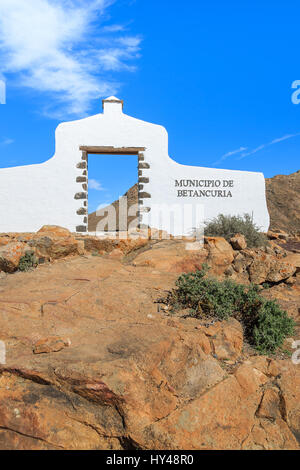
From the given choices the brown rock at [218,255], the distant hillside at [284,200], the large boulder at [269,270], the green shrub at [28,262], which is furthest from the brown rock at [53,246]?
the distant hillside at [284,200]

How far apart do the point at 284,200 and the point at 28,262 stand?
65.2 ft

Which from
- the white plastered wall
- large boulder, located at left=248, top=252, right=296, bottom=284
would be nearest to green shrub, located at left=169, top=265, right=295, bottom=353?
large boulder, located at left=248, top=252, right=296, bottom=284

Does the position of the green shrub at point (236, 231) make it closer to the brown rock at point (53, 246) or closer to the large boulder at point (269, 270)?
the large boulder at point (269, 270)

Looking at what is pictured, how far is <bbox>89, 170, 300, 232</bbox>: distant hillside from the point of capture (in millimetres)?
20723

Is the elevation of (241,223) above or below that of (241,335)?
above

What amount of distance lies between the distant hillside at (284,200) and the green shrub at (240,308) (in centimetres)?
1514

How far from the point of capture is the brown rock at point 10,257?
19.0 feet

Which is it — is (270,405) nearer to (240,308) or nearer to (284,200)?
(240,308)

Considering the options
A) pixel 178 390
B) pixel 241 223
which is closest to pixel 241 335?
pixel 178 390

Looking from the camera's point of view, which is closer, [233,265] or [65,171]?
[233,265]
